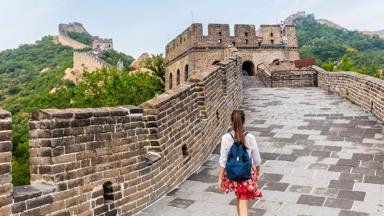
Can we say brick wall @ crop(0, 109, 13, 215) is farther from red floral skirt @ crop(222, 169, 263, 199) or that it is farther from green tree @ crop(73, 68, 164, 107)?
green tree @ crop(73, 68, 164, 107)

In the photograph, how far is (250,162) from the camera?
4.09 meters

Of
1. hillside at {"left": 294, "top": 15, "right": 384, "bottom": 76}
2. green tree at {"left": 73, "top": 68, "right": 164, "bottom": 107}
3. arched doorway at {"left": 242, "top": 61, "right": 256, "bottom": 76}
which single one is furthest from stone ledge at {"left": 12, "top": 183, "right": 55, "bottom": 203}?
hillside at {"left": 294, "top": 15, "right": 384, "bottom": 76}

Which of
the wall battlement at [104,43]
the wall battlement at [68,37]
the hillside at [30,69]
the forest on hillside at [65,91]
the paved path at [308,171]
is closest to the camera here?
the paved path at [308,171]

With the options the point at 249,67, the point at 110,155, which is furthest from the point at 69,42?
the point at 110,155

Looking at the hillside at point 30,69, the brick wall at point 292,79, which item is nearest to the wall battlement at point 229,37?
the brick wall at point 292,79

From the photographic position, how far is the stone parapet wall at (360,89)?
9.76m

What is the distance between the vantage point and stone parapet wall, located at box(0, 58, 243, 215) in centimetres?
429

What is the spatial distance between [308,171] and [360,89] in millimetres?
5737

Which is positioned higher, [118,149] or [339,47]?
[339,47]

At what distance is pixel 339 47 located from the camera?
6450 centimetres

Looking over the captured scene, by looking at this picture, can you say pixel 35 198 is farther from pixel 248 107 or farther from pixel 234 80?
pixel 248 107

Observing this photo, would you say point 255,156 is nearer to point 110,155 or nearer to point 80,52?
point 110,155

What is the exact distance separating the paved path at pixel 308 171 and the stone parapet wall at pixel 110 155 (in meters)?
0.33

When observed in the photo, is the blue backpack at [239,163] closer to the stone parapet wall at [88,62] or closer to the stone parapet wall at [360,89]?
the stone parapet wall at [360,89]
